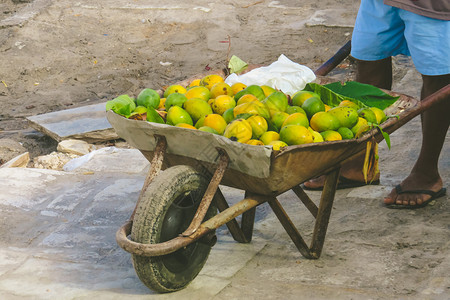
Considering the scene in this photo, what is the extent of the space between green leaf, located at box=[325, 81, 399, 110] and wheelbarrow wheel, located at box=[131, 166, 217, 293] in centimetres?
86

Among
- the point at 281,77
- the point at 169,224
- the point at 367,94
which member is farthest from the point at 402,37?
the point at 169,224

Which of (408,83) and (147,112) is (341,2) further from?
(147,112)

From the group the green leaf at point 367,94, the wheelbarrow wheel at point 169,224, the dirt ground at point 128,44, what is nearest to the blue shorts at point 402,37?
the green leaf at point 367,94

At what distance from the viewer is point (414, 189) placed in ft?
11.0

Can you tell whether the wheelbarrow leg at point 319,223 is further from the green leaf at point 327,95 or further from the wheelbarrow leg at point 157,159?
the wheelbarrow leg at point 157,159

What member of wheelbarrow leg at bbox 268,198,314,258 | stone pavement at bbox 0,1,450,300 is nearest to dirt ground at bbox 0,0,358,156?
stone pavement at bbox 0,1,450,300

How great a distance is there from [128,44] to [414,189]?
4.84 metres

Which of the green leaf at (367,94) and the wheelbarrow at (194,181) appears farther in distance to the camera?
the green leaf at (367,94)

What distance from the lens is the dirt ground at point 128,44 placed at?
6215mm

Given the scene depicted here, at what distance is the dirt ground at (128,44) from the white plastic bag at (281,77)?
2.81 m

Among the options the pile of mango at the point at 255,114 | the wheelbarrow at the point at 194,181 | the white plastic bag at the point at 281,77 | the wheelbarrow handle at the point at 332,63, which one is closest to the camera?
the wheelbarrow at the point at 194,181

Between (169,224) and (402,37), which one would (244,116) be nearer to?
(169,224)

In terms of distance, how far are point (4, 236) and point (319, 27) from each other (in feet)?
16.6

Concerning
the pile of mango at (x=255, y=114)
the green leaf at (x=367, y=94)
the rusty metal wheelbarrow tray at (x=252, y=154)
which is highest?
the green leaf at (x=367, y=94)
